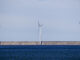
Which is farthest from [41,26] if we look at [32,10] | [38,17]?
[32,10]

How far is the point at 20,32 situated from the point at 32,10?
0.41 metres

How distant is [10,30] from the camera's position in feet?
7.10
